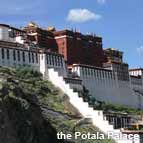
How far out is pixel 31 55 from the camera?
3452 inches

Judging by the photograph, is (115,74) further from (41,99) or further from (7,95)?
(7,95)

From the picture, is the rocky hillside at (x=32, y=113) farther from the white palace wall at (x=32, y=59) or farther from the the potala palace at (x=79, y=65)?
the white palace wall at (x=32, y=59)

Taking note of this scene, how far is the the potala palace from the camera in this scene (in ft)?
→ 275

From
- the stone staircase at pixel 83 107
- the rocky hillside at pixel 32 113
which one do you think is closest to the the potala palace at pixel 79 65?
the stone staircase at pixel 83 107

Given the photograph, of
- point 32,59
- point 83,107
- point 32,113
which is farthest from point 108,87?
point 32,113

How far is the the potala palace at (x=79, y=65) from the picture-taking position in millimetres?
83688

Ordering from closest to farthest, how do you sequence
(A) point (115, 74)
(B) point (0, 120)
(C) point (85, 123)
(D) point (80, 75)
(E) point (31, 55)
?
(B) point (0, 120) → (C) point (85, 123) → (E) point (31, 55) → (D) point (80, 75) → (A) point (115, 74)

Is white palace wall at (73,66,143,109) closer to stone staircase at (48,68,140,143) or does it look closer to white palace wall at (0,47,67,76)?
white palace wall at (0,47,67,76)

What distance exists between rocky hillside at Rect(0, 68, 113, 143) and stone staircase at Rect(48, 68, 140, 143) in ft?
2.40

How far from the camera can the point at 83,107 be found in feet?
267

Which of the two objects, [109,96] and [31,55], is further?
[109,96]

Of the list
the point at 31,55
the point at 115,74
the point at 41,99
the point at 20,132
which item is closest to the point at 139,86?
the point at 115,74

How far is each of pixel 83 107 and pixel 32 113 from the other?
19.1m

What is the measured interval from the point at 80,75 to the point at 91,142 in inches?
1034
